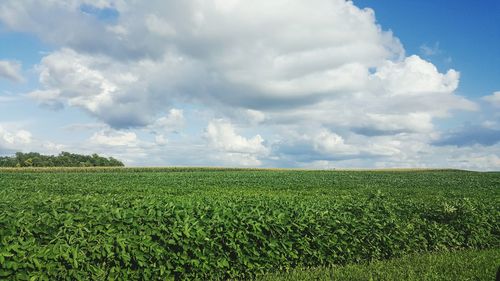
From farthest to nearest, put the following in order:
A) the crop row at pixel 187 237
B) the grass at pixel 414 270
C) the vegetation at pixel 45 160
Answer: the vegetation at pixel 45 160 → the grass at pixel 414 270 → the crop row at pixel 187 237

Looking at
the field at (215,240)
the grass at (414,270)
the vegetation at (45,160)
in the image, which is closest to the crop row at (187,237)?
the field at (215,240)

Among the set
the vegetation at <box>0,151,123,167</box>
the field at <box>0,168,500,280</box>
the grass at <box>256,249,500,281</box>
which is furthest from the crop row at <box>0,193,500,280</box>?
the vegetation at <box>0,151,123,167</box>

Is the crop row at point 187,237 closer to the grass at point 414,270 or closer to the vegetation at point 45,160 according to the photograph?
the grass at point 414,270

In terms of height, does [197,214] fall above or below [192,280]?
above

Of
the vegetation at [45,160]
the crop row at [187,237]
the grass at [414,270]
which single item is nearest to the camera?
the crop row at [187,237]

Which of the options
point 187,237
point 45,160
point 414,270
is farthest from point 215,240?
point 45,160

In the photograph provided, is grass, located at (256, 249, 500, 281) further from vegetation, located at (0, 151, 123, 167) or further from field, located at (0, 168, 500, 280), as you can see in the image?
vegetation, located at (0, 151, 123, 167)

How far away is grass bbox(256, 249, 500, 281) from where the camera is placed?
361 inches

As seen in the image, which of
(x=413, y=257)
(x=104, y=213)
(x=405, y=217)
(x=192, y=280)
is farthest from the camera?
(x=405, y=217)

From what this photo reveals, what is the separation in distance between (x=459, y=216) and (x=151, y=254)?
35.4 feet

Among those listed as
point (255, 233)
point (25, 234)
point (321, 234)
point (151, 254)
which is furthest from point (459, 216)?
point (25, 234)

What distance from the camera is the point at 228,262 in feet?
29.6

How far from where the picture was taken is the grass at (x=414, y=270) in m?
9.17

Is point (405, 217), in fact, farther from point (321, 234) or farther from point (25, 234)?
point (25, 234)
